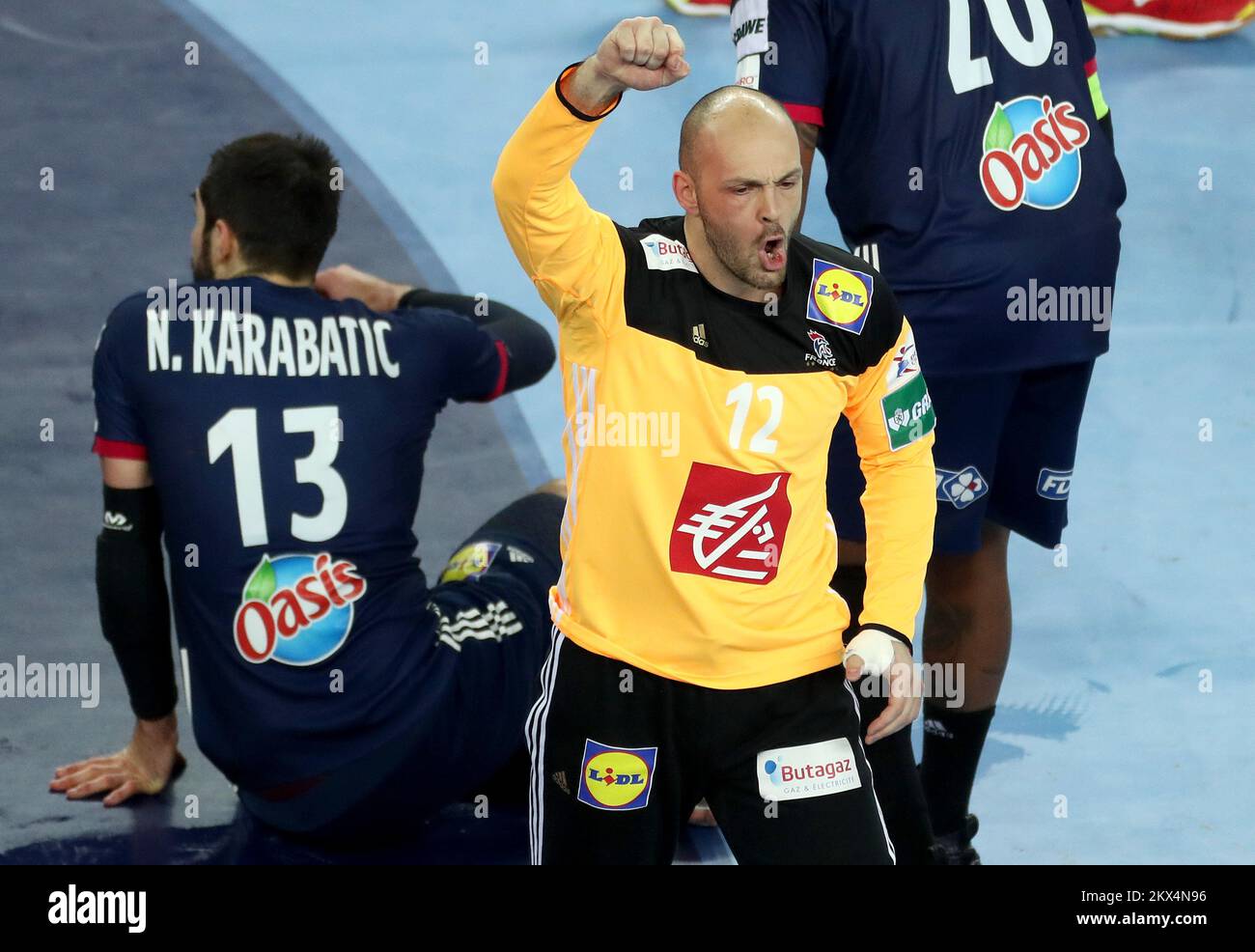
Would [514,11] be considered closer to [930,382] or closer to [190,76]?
[190,76]

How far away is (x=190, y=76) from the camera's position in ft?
25.7

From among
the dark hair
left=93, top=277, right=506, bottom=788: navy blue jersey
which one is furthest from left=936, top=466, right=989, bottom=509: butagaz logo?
the dark hair

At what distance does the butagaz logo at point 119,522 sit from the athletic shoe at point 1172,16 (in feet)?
19.7

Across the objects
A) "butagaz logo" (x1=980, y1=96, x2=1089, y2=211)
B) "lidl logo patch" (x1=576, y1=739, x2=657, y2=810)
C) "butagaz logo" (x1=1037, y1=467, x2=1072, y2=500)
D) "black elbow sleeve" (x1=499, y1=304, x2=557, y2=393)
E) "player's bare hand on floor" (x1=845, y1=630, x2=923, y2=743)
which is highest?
"butagaz logo" (x1=980, y1=96, x2=1089, y2=211)

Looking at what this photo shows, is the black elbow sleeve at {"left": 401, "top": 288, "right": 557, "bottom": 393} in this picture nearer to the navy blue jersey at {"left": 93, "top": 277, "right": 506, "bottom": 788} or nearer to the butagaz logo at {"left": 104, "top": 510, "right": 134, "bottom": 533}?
the navy blue jersey at {"left": 93, "top": 277, "right": 506, "bottom": 788}

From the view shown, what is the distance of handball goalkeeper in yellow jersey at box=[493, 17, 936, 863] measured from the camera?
3.18 m

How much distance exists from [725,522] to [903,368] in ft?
1.78

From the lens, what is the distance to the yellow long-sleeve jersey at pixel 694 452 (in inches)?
126

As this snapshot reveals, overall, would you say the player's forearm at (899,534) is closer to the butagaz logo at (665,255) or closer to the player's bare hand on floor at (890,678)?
the player's bare hand on floor at (890,678)

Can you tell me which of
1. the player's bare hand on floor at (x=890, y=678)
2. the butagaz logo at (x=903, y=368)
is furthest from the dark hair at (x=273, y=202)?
the player's bare hand on floor at (x=890, y=678)

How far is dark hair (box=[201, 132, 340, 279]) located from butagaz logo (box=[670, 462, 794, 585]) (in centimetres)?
142

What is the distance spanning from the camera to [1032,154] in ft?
13.2
